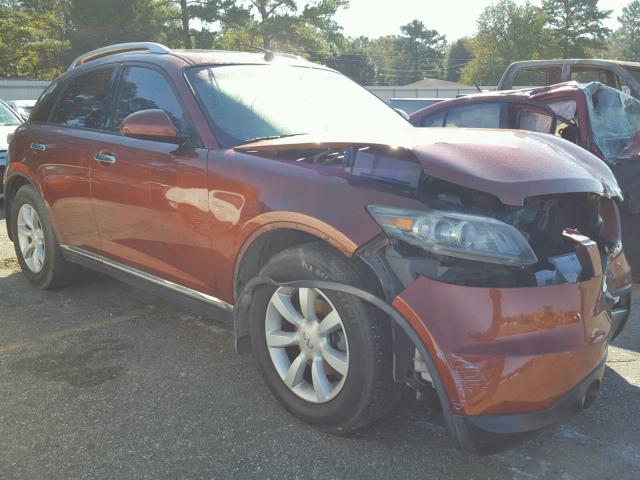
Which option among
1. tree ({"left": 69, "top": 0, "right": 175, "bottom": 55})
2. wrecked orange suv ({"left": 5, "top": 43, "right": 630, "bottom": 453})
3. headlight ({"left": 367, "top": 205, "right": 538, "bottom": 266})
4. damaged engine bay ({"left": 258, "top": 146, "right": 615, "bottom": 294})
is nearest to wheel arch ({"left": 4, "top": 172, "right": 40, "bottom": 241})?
wrecked orange suv ({"left": 5, "top": 43, "right": 630, "bottom": 453})

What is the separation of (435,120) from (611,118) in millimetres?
1761

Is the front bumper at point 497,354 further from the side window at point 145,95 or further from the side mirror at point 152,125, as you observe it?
the side window at point 145,95

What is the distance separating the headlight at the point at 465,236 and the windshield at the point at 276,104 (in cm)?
97

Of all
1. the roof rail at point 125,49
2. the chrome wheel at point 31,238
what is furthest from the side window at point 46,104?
the chrome wheel at point 31,238

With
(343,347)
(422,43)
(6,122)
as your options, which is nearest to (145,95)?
(343,347)

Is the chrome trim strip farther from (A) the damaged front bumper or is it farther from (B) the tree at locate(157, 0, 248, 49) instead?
(B) the tree at locate(157, 0, 248, 49)

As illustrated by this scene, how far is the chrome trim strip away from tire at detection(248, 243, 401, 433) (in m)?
0.43

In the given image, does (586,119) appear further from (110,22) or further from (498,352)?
(110,22)

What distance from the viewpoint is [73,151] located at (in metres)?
4.20

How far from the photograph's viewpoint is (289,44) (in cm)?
4784

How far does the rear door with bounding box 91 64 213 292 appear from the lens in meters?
3.26

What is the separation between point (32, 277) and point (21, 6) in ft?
152

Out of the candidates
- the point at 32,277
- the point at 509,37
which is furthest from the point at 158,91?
the point at 509,37

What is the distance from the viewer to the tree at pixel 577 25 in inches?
2443
